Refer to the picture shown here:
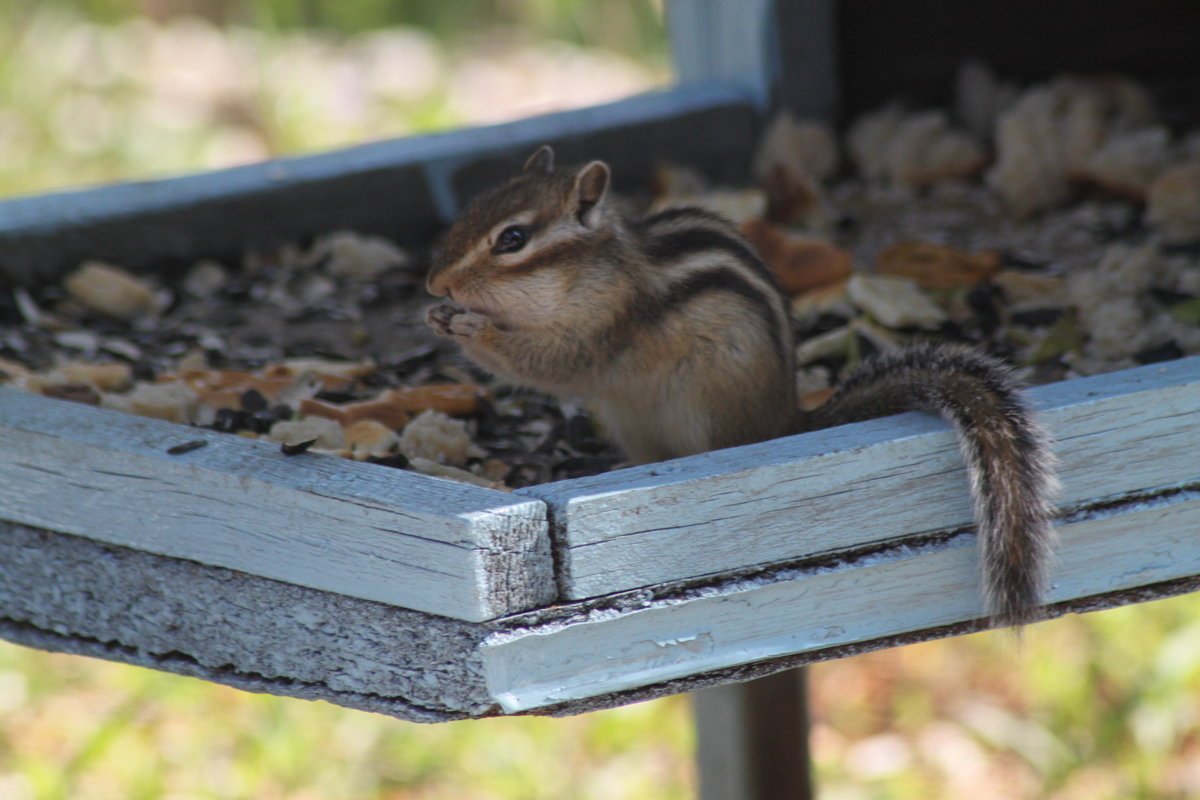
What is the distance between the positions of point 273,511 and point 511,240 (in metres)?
0.58

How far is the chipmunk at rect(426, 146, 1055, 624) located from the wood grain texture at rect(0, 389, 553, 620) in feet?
1.44

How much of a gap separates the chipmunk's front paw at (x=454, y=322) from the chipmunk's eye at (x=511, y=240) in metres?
0.09

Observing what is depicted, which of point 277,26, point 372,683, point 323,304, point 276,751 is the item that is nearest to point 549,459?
point 372,683

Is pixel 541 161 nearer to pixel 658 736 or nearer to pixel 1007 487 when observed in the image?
pixel 1007 487

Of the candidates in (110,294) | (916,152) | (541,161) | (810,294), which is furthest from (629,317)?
(916,152)

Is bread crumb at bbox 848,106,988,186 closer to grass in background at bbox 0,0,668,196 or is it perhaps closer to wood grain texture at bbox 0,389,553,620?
wood grain texture at bbox 0,389,553,620

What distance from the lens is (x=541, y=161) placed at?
208 cm

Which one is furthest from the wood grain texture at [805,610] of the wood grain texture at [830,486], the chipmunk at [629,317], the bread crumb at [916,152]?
the bread crumb at [916,152]

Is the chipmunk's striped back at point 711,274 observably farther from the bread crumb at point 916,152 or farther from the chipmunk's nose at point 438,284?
the bread crumb at point 916,152

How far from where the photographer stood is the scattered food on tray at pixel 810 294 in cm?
188

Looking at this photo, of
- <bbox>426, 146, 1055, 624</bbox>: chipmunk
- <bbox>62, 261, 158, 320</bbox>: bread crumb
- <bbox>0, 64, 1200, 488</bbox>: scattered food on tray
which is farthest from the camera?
<bbox>62, 261, 158, 320</bbox>: bread crumb

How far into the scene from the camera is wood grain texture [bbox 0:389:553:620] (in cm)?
126

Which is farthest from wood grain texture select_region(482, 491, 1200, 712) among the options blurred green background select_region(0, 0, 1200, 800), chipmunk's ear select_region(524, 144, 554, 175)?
blurred green background select_region(0, 0, 1200, 800)

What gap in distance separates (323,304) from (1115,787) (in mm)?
1933
